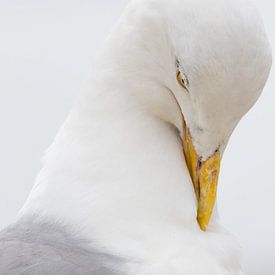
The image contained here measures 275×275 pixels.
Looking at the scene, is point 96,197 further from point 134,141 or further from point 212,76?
point 212,76

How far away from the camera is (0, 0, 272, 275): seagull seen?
129 inches

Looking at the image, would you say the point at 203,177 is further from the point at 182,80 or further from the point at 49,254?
the point at 49,254

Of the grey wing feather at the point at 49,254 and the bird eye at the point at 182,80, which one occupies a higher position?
the bird eye at the point at 182,80

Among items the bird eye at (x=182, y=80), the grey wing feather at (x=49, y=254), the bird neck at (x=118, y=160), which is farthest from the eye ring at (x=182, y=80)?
the grey wing feather at (x=49, y=254)

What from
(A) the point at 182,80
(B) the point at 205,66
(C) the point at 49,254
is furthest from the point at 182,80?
(C) the point at 49,254

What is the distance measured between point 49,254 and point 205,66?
64 centimetres

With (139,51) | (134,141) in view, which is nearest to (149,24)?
(139,51)

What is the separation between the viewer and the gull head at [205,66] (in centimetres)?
325

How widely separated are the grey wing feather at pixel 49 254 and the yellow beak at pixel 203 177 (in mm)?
360

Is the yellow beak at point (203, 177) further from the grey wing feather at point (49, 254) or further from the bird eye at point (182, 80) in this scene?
the grey wing feather at point (49, 254)

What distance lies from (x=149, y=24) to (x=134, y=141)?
34cm

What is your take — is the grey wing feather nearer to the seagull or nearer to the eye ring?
the seagull

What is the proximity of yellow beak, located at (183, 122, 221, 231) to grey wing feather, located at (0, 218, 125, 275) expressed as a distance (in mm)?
360

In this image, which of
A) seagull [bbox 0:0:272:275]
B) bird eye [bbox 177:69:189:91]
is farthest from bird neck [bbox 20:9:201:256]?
bird eye [bbox 177:69:189:91]
